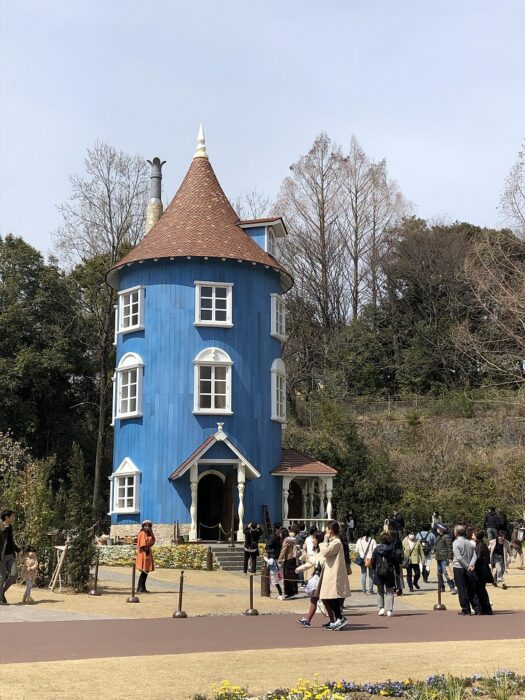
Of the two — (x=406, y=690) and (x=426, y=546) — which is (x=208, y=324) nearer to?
(x=426, y=546)

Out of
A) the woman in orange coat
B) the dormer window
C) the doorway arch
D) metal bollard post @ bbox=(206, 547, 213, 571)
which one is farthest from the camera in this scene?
the dormer window

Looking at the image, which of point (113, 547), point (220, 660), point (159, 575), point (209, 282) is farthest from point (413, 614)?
point (209, 282)

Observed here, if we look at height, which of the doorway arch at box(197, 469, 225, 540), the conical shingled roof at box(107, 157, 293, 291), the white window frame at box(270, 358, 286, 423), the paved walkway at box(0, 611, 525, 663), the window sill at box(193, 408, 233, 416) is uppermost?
the conical shingled roof at box(107, 157, 293, 291)

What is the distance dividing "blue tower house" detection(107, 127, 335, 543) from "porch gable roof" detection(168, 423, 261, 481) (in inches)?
1.9

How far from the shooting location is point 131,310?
34.6 meters

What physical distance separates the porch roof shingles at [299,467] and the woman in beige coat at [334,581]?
62.7ft

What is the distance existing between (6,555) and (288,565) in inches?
248

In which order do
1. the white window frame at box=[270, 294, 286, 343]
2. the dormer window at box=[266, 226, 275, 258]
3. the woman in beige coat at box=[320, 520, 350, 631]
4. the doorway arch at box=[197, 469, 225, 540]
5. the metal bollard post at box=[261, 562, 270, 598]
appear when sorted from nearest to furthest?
the woman in beige coat at box=[320, 520, 350, 631] → the metal bollard post at box=[261, 562, 270, 598] → the doorway arch at box=[197, 469, 225, 540] → the white window frame at box=[270, 294, 286, 343] → the dormer window at box=[266, 226, 275, 258]

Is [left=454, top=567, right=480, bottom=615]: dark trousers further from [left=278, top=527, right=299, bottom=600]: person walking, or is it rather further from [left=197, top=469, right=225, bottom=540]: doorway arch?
[left=197, top=469, right=225, bottom=540]: doorway arch

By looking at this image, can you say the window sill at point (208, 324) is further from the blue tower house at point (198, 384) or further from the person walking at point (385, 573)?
the person walking at point (385, 573)

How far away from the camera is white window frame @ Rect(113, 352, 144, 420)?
109 feet

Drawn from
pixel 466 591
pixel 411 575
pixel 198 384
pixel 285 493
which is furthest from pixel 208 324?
pixel 466 591

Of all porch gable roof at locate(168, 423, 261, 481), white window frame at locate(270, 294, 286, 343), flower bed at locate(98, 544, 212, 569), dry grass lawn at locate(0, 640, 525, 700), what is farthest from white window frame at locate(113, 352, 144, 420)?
dry grass lawn at locate(0, 640, 525, 700)

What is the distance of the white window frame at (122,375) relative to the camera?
33.3m
